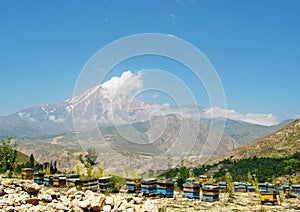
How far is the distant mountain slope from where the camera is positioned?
64.6 meters

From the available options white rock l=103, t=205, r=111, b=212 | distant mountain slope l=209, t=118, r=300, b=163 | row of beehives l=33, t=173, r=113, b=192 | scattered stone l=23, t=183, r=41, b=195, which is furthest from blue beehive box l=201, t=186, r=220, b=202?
distant mountain slope l=209, t=118, r=300, b=163

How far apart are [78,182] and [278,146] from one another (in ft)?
205

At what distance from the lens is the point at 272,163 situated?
55.2m

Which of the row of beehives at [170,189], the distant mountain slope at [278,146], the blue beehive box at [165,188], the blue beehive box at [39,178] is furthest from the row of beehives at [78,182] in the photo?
the distant mountain slope at [278,146]

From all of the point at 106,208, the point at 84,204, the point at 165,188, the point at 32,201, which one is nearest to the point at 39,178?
the point at 165,188

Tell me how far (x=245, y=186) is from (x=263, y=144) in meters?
61.8

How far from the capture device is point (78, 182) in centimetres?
1652

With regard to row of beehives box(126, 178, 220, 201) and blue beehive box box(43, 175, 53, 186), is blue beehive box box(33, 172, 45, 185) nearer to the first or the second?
blue beehive box box(43, 175, 53, 186)

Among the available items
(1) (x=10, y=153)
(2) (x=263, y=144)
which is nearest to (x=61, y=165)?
(2) (x=263, y=144)

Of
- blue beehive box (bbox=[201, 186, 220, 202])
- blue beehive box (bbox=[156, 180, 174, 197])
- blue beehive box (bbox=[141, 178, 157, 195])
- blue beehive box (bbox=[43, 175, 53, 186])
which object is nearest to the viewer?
blue beehive box (bbox=[201, 186, 220, 202])

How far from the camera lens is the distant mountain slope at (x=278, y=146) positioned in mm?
64562

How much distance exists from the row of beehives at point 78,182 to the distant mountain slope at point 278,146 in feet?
176

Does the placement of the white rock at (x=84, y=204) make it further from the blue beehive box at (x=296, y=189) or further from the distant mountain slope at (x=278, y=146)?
the distant mountain slope at (x=278, y=146)

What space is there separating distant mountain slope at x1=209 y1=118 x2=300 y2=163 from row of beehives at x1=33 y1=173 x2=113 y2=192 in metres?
53.5
